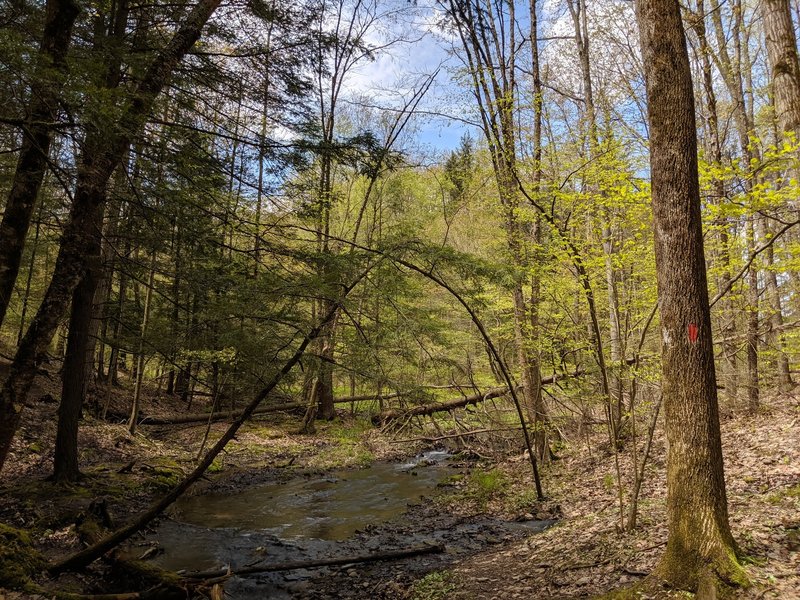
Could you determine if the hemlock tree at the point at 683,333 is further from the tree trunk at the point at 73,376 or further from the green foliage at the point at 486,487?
the tree trunk at the point at 73,376

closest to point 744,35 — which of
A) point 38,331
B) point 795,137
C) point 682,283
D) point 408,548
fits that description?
point 795,137

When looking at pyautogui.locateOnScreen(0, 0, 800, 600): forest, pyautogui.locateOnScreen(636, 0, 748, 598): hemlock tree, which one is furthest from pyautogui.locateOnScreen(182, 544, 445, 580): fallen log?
pyautogui.locateOnScreen(636, 0, 748, 598): hemlock tree

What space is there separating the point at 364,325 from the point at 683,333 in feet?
18.3

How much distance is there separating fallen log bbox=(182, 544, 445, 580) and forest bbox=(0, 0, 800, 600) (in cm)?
4

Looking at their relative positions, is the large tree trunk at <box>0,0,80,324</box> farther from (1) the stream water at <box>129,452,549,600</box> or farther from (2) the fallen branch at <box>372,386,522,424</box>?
(2) the fallen branch at <box>372,386,522,424</box>

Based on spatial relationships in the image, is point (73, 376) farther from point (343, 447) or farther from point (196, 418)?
point (343, 447)

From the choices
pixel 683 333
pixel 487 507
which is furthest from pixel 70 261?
pixel 487 507

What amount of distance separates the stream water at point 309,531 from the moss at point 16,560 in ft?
5.81

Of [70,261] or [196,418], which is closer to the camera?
[70,261]

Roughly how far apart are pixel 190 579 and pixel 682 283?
5505 millimetres

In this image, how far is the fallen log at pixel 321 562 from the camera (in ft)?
17.0

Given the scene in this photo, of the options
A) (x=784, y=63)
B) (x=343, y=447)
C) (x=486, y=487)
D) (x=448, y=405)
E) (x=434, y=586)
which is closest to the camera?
(x=434, y=586)

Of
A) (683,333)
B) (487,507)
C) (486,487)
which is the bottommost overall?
(487,507)

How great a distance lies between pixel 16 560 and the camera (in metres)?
4.12
